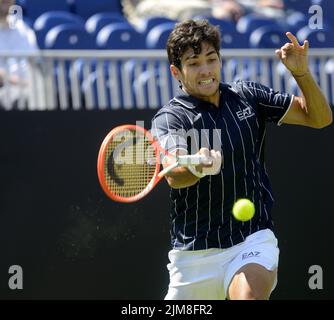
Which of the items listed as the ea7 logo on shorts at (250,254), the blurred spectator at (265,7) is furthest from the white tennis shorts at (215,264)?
the blurred spectator at (265,7)

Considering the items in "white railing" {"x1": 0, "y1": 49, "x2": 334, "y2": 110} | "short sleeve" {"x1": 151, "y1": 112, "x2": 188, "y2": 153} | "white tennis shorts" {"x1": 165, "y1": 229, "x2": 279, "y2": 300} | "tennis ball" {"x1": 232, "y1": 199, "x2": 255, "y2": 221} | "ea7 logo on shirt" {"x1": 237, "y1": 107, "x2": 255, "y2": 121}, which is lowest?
"white tennis shorts" {"x1": 165, "y1": 229, "x2": 279, "y2": 300}

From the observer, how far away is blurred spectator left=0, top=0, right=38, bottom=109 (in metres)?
6.80

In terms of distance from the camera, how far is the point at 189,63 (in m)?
4.64

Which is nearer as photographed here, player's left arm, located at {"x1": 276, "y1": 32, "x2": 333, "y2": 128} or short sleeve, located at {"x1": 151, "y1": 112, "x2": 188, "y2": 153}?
short sleeve, located at {"x1": 151, "y1": 112, "x2": 188, "y2": 153}

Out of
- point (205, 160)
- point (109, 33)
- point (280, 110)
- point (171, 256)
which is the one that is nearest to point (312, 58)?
point (109, 33)

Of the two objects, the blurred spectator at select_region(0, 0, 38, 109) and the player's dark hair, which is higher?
the blurred spectator at select_region(0, 0, 38, 109)

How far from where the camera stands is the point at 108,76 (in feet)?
23.7

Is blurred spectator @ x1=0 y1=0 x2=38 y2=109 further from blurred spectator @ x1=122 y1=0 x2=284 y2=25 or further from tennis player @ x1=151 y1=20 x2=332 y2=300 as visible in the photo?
tennis player @ x1=151 y1=20 x2=332 y2=300

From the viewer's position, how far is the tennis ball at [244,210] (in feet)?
14.5

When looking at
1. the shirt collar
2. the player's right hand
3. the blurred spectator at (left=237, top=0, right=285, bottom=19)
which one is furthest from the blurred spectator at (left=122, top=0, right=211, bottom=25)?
the player's right hand

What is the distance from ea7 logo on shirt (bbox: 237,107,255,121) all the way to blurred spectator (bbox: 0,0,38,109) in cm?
253

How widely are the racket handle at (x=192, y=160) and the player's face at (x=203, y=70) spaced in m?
0.63

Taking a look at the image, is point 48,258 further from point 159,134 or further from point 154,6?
point 154,6

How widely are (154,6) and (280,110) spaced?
485cm
